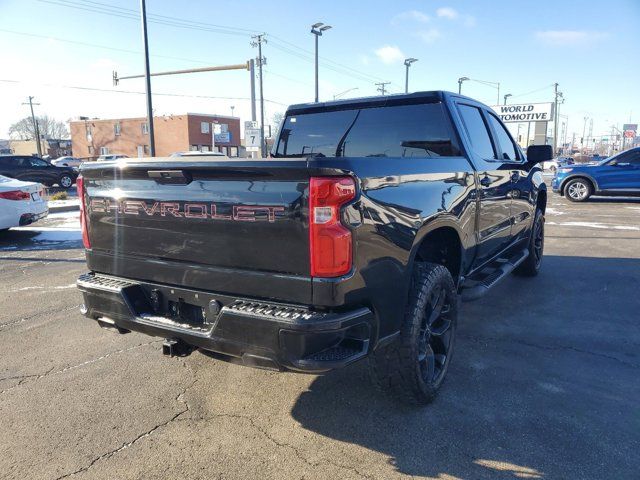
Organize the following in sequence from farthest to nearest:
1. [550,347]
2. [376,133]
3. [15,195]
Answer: [15,195] < [376,133] < [550,347]

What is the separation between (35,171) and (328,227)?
22586 mm

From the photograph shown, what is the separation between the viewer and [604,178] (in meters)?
15.3

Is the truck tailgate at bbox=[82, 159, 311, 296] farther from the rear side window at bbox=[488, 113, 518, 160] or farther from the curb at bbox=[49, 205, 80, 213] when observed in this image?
the curb at bbox=[49, 205, 80, 213]

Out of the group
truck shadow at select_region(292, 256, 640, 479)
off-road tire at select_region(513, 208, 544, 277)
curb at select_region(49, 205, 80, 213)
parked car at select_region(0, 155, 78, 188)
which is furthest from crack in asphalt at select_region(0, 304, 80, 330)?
parked car at select_region(0, 155, 78, 188)

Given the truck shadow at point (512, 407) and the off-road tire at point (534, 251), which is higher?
the off-road tire at point (534, 251)

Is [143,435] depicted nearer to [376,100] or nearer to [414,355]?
[414,355]

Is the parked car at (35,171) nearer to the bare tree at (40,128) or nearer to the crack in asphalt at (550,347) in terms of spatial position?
the crack in asphalt at (550,347)

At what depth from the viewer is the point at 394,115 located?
4.07m

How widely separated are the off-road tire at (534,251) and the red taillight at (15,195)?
28.0ft

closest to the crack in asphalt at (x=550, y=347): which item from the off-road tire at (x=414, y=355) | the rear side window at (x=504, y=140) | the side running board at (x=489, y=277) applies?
the side running board at (x=489, y=277)

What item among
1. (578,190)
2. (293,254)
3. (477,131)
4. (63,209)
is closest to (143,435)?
(293,254)

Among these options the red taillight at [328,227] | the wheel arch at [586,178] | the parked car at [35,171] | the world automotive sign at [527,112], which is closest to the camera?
the red taillight at [328,227]

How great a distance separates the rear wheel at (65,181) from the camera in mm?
22000

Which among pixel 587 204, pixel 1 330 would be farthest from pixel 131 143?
pixel 1 330
